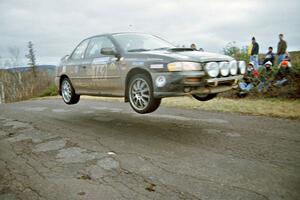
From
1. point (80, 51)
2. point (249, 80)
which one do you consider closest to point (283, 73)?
point (249, 80)

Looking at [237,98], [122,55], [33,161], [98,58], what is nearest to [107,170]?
[33,161]

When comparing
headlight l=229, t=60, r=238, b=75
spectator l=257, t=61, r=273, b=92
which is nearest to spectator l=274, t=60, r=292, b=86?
spectator l=257, t=61, r=273, b=92

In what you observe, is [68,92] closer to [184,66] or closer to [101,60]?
[101,60]

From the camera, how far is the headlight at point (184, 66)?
14.0 ft

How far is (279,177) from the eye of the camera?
9.19 ft

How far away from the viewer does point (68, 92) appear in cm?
699

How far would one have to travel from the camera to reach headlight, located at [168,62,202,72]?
426 cm

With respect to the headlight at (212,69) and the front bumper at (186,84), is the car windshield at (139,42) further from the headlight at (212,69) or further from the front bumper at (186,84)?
the headlight at (212,69)

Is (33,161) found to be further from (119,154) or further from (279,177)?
(279,177)

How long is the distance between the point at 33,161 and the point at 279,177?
121 inches

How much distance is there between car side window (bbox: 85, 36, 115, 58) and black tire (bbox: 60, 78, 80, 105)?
3.41ft

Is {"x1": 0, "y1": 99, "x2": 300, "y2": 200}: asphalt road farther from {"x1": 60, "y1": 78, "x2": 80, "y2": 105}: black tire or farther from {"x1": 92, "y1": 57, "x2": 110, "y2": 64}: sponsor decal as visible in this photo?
{"x1": 92, "y1": 57, "x2": 110, "y2": 64}: sponsor decal

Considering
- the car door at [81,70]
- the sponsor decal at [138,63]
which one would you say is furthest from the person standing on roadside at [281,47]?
the sponsor decal at [138,63]

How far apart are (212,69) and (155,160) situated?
178cm
